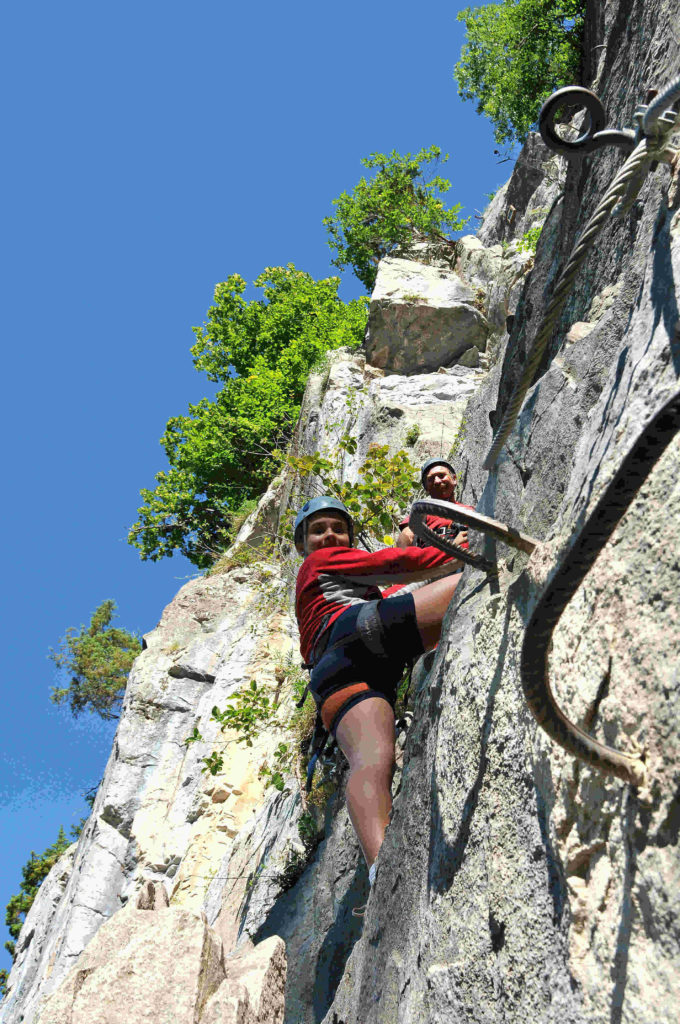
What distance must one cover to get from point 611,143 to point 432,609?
2322mm

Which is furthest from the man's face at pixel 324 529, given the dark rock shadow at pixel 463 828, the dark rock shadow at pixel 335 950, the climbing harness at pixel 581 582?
the climbing harness at pixel 581 582

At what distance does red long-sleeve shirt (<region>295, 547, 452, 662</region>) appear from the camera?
3992 millimetres

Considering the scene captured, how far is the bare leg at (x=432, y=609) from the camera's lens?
4012 millimetres

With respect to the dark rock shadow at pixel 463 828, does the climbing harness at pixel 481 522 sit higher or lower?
higher

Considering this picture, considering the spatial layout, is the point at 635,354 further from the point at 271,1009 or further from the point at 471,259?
the point at 471,259

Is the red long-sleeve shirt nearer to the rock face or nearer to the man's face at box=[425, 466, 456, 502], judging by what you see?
the rock face

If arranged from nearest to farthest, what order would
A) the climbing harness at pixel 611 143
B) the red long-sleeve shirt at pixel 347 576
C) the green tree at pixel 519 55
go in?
1. the climbing harness at pixel 611 143
2. the red long-sleeve shirt at pixel 347 576
3. the green tree at pixel 519 55

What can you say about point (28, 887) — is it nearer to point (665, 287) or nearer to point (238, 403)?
point (238, 403)

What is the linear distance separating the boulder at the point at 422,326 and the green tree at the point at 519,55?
724 cm

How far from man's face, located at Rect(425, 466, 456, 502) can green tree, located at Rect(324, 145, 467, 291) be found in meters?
11.3

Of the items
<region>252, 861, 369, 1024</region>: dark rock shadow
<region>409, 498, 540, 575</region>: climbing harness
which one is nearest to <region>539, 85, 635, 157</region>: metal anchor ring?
<region>409, 498, 540, 575</region>: climbing harness

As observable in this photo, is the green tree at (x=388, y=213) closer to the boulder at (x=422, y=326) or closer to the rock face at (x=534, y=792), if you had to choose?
the boulder at (x=422, y=326)

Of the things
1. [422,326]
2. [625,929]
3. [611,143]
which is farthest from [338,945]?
[422,326]

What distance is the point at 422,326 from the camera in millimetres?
12117
